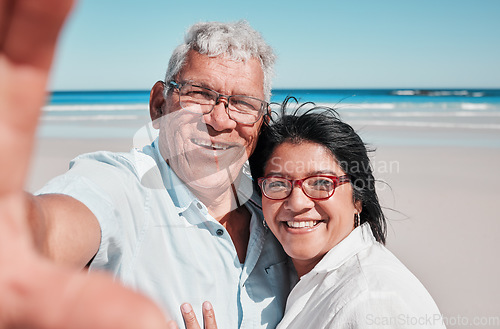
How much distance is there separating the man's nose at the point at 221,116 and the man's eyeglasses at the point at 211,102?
0.4 inches

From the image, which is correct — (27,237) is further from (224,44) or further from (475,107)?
(475,107)

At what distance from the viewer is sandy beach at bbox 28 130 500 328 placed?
3.97 meters

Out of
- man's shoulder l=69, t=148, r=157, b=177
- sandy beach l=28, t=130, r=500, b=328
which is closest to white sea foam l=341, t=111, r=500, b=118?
sandy beach l=28, t=130, r=500, b=328

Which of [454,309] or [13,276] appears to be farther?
[454,309]

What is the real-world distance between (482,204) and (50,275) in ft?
19.7

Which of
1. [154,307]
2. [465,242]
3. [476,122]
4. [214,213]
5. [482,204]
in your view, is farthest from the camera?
[476,122]

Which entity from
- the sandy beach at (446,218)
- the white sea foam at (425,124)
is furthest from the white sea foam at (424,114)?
the sandy beach at (446,218)

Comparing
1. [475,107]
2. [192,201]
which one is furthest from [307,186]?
[475,107]

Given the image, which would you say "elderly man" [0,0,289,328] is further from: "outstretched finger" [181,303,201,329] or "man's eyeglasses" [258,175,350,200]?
"man's eyeglasses" [258,175,350,200]

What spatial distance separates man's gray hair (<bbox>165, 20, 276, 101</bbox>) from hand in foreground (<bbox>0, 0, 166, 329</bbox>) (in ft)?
6.42

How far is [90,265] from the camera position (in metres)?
1.60

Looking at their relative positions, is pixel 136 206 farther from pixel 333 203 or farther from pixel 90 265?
pixel 333 203

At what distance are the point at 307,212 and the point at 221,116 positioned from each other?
690 millimetres

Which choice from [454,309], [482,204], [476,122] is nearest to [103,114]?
[476,122]
